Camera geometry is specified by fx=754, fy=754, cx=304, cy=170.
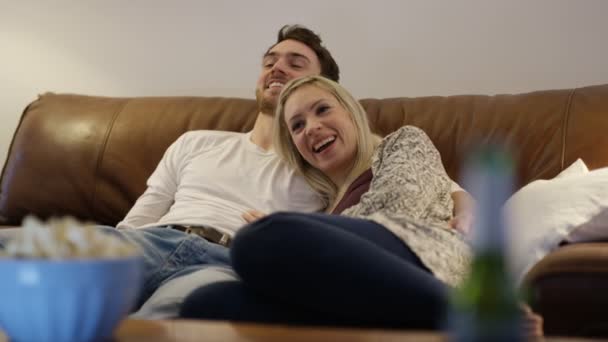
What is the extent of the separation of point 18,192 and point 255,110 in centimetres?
73

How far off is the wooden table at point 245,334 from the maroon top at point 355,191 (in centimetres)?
79

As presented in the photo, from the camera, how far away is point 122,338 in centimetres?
76

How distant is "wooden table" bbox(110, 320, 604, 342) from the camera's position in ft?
2.46

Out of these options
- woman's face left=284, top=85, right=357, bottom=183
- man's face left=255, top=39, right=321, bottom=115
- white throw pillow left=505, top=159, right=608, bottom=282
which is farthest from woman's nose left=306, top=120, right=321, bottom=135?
white throw pillow left=505, top=159, right=608, bottom=282

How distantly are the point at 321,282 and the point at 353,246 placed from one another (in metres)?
0.07

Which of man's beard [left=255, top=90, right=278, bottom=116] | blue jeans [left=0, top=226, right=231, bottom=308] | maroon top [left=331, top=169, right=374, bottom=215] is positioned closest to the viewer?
blue jeans [left=0, top=226, right=231, bottom=308]

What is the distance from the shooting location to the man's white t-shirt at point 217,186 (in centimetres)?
182

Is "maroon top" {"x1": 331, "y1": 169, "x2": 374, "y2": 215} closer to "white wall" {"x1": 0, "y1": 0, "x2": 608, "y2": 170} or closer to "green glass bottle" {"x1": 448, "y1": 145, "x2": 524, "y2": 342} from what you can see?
"white wall" {"x1": 0, "y1": 0, "x2": 608, "y2": 170}

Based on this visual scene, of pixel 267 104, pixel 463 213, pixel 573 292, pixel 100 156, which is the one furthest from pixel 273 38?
pixel 573 292

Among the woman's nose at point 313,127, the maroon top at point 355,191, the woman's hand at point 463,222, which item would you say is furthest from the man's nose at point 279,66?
the woman's hand at point 463,222

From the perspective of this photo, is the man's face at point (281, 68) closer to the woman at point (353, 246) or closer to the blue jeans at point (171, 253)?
the woman at point (353, 246)

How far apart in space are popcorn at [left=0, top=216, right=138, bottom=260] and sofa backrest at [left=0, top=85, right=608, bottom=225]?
49.2 inches

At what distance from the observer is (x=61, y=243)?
2.39 ft

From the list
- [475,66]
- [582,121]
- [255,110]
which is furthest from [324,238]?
[475,66]
